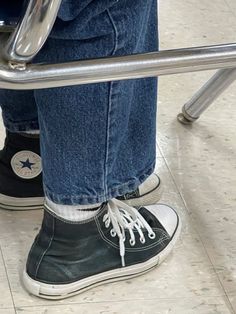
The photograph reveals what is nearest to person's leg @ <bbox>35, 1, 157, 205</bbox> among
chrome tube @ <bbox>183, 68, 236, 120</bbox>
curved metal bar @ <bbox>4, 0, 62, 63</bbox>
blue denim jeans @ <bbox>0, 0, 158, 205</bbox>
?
blue denim jeans @ <bbox>0, 0, 158, 205</bbox>

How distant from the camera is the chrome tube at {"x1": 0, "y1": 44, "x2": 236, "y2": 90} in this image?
0.61m

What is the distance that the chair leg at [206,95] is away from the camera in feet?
4.02

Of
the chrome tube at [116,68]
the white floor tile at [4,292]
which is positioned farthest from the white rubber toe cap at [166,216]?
the chrome tube at [116,68]

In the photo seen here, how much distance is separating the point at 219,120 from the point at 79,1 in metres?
0.72

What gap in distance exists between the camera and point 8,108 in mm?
1049

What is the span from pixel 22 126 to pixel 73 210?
18 cm

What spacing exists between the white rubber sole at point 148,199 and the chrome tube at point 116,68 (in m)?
0.45

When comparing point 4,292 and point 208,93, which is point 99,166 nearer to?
point 4,292

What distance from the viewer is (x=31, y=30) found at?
23.0 inches

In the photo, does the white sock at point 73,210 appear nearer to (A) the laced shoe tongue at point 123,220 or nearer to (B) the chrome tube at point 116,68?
(A) the laced shoe tongue at point 123,220

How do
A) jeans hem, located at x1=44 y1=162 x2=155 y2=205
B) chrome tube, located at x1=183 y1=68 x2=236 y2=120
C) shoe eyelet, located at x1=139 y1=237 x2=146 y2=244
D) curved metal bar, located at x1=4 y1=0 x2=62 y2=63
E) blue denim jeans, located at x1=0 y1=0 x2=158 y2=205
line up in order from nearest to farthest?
1. curved metal bar, located at x1=4 y1=0 x2=62 y2=63
2. blue denim jeans, located at x1=0 y1=0 x2=158 y2=205
3. jeans hem, located at x1=44 y1=162 x2=155 y2=205
4. shoe eyelet, located at x1=139 y1=237 x2=146 y2=244
5. chrome tube, located at x1=183 y1=68 x2=236 y2=120

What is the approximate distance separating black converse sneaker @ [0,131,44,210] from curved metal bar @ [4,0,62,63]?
48cm

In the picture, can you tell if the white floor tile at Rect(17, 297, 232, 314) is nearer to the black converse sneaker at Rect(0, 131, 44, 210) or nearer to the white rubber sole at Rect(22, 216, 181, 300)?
the white rubber sole at Rect(22, 216, 181, 300)

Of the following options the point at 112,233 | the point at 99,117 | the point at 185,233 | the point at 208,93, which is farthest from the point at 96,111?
the point at 208,93
